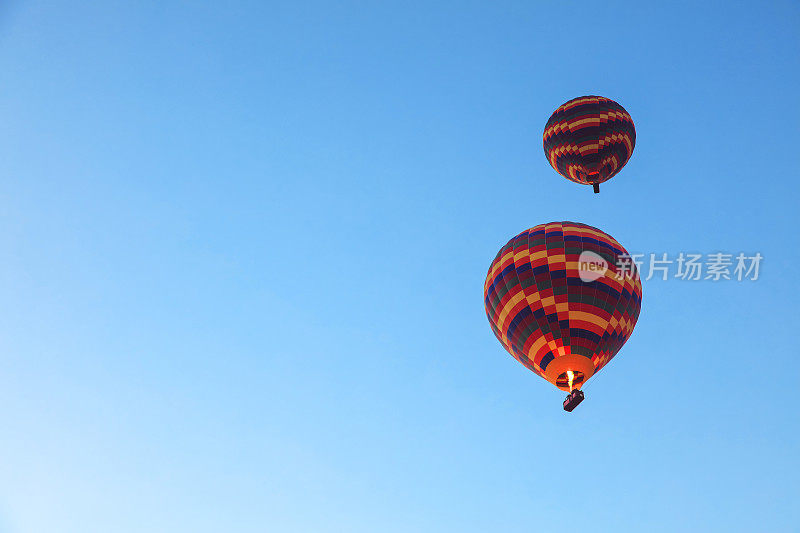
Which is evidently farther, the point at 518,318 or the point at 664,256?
the point at 664,256

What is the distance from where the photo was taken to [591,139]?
20.8m

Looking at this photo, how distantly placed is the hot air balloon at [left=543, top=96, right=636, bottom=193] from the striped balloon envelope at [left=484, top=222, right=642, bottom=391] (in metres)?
6.31

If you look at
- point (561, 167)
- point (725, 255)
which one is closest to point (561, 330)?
point (725, 255)

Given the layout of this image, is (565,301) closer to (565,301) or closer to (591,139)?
(565,301)

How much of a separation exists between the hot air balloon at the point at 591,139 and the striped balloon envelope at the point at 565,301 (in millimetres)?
6308

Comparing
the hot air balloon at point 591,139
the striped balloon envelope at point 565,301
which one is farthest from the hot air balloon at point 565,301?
the hot air balloon at point 591,139

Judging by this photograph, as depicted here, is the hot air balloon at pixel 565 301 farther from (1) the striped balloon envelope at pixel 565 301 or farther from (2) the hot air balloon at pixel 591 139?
(2) the hot air balloon at pixel 591 139

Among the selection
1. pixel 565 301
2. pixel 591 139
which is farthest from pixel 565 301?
pixel 591 139

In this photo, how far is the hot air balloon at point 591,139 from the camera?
68.4 ft

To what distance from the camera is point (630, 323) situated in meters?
15.1

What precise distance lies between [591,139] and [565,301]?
895cm

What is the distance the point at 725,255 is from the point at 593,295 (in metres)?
6.23

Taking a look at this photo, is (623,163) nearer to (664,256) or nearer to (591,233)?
(664,256)

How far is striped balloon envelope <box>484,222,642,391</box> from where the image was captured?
46.1ft
